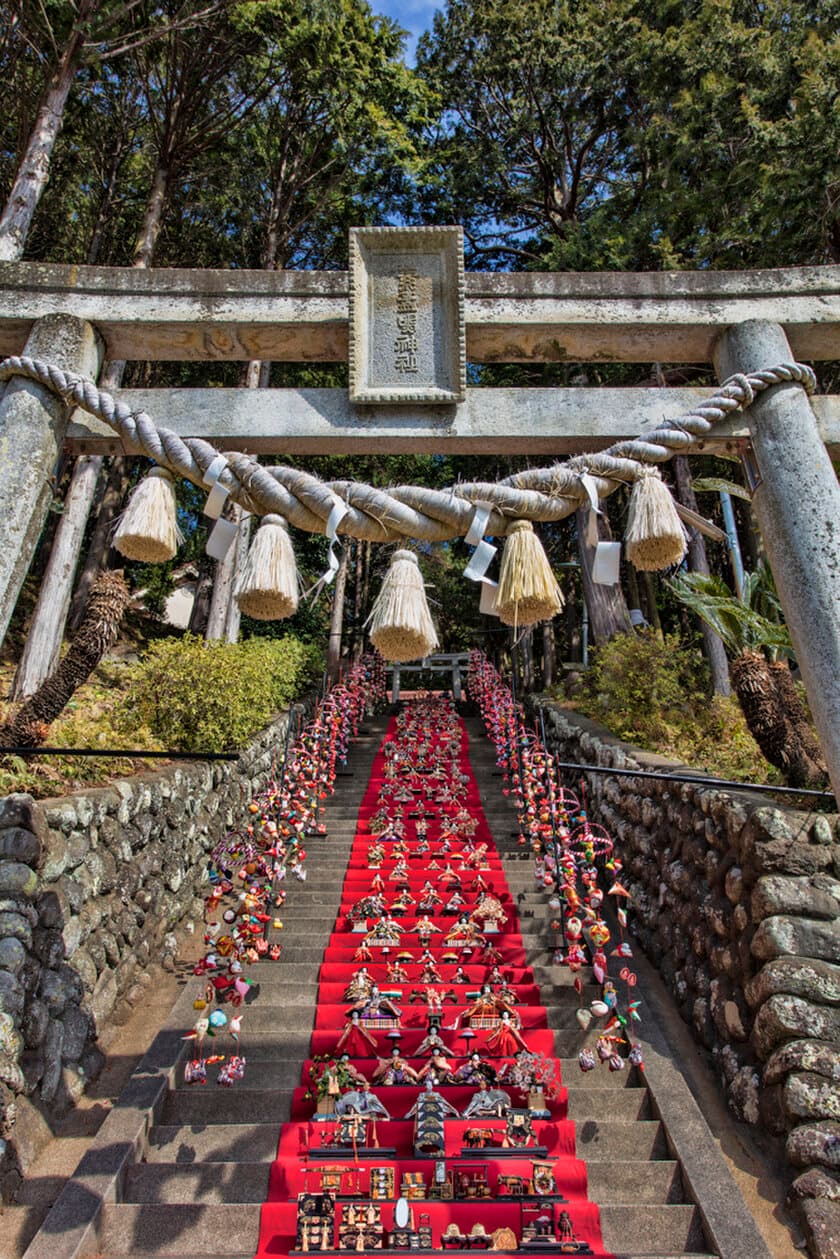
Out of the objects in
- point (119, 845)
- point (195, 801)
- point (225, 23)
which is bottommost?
point (119, 845)

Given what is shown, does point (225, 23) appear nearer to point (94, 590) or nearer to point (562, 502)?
point (94, 590)

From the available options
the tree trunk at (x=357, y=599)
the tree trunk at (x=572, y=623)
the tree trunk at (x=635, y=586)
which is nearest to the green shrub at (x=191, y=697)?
the tree trunk at (x=635, y=586)

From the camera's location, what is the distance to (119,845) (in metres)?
5.40

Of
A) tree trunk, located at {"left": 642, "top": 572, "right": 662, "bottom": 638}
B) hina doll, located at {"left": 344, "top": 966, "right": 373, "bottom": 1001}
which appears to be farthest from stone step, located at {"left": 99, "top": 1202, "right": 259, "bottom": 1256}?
tree trunk, located at {"left": 642, "top": 572, "right": 662, "bottom": 638}

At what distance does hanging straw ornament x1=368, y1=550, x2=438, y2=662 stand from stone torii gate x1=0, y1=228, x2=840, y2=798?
2.24ft

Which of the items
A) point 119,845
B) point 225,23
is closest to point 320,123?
point 225,23

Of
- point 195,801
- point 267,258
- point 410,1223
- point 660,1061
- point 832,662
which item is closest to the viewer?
point 832,662

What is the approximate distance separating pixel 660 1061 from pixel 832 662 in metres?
3.60

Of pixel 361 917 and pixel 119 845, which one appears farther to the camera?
pixel 361 917

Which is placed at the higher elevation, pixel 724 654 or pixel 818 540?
pixel 724 654

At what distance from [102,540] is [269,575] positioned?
Result: 12786 millimetres

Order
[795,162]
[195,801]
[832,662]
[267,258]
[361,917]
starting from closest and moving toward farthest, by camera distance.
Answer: [832,662]
[361,917]
[195,801]
[795,162]
[267,258]

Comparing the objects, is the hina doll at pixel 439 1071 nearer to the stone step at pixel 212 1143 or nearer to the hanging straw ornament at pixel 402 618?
the stone step at pixel 212 1143

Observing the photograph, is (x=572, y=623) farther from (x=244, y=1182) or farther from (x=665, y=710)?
(x=244, y=1182)
